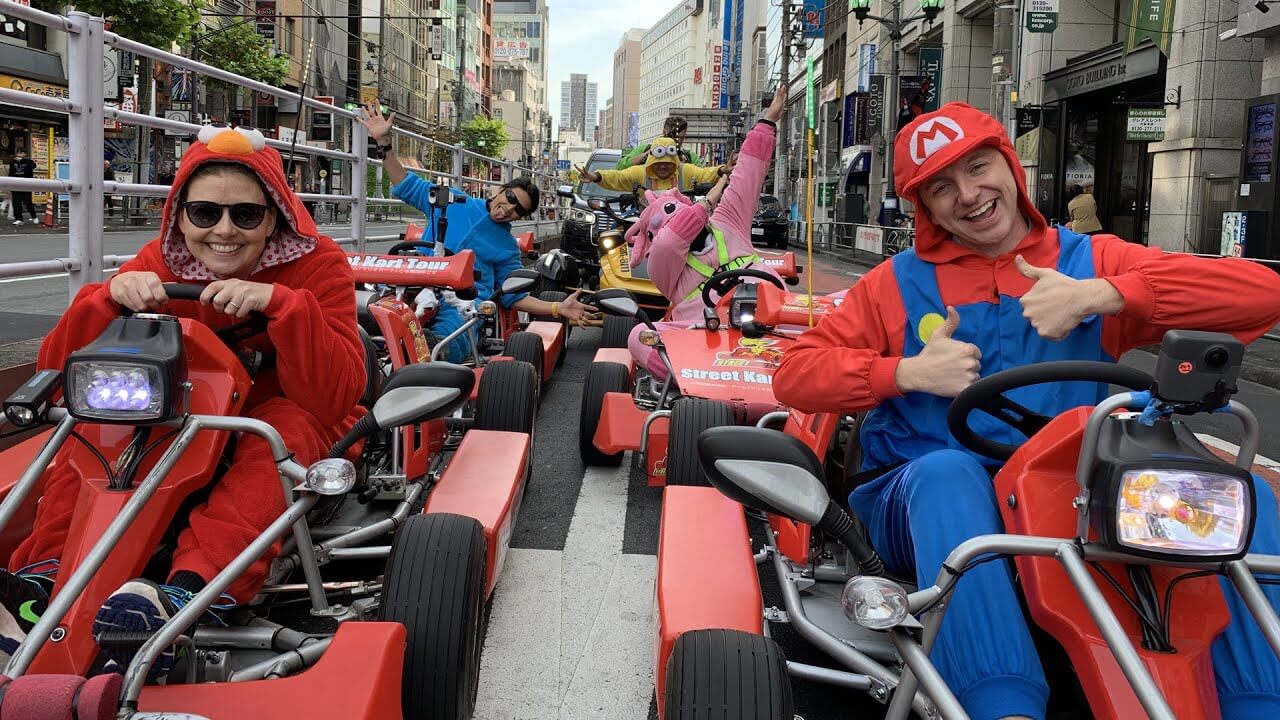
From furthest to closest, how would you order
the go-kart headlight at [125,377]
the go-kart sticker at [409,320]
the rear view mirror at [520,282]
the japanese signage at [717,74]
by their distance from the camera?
the japanese signage at [717,74] → the rear view mirror at [520,282] → the go-kart sticker at [409,320] → the go-kart headlight at [125,377]

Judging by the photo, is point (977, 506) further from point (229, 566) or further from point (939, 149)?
point (229, 566)

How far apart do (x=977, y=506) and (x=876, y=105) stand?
103 ft

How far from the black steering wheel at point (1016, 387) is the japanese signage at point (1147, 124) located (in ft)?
47.4

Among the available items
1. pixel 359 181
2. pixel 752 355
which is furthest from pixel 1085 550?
pixel 359 181

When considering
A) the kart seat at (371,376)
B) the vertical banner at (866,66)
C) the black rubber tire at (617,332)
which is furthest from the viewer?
the vertical banner at (866,66)

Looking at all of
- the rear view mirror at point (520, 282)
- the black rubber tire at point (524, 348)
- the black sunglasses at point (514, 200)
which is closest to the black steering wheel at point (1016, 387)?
the rear view mirror at point (520, 282)

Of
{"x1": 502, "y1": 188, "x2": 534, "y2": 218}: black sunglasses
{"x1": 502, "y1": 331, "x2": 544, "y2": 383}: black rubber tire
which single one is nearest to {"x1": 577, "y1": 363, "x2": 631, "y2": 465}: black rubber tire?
{"x1": 502, "y1": 331, "x2": 544, "y2": 383}: black rubber tire

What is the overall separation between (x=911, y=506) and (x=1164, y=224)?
14.9 m

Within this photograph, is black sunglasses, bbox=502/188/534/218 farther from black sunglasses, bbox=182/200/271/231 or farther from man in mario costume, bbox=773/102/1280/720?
man in mario costume, bbox=773/102/1280/720

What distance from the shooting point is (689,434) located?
3771 mm

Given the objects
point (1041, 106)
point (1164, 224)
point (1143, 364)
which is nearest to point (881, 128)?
A: point (1041, 106)

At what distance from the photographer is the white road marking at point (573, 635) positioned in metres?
2.81

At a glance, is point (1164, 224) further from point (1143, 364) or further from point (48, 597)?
point (48, 597)

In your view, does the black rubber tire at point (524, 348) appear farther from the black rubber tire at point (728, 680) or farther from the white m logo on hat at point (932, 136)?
the black rubber tire at point (728, 680)
